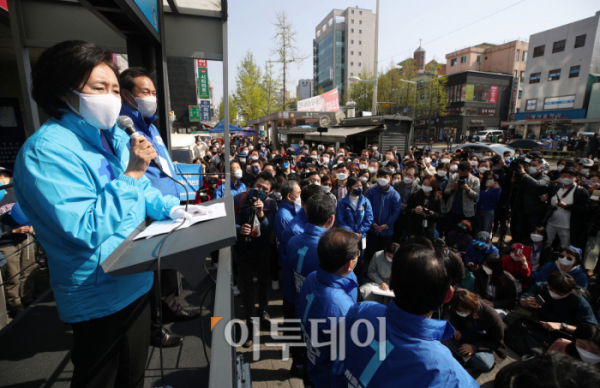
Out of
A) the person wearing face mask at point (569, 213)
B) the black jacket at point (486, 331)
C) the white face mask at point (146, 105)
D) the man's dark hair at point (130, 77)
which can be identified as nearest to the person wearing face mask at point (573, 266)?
the black jacket at point (486, 331)

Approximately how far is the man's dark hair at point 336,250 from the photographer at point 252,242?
1.55 m

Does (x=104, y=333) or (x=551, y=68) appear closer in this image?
(x=104, y=333)

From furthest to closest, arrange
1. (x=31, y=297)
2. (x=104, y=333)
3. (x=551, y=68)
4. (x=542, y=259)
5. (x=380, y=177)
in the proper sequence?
(x=551, y=68)
(x=380, y=177)
(x=542, y=259)
(x=31, y=297)
(x=104, y=333)

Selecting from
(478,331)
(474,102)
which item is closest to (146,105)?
(478,331)

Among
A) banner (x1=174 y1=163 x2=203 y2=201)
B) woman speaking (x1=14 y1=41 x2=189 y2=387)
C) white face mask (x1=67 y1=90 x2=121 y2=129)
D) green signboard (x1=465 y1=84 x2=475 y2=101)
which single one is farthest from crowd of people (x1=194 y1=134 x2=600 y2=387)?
green signboard (x1=465 y1=84 x2=475 y2=101)

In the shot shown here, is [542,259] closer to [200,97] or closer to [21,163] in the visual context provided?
[21,163]

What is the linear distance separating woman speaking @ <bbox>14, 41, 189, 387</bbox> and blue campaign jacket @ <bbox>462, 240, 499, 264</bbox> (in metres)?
4.67

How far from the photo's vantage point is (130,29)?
9.05 ft

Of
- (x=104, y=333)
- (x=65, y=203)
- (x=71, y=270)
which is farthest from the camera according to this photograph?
(x=104, y=333)

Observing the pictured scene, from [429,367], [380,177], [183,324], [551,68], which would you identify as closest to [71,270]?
[429,367]

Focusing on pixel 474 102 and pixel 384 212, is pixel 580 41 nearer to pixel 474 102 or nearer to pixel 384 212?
pixel 474 102

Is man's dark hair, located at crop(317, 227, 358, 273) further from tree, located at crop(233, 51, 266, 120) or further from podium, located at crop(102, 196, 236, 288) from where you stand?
tree, located at crop(233, 51, 266, 120)

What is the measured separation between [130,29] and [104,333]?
8.61ft

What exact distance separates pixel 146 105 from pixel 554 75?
144 ft
